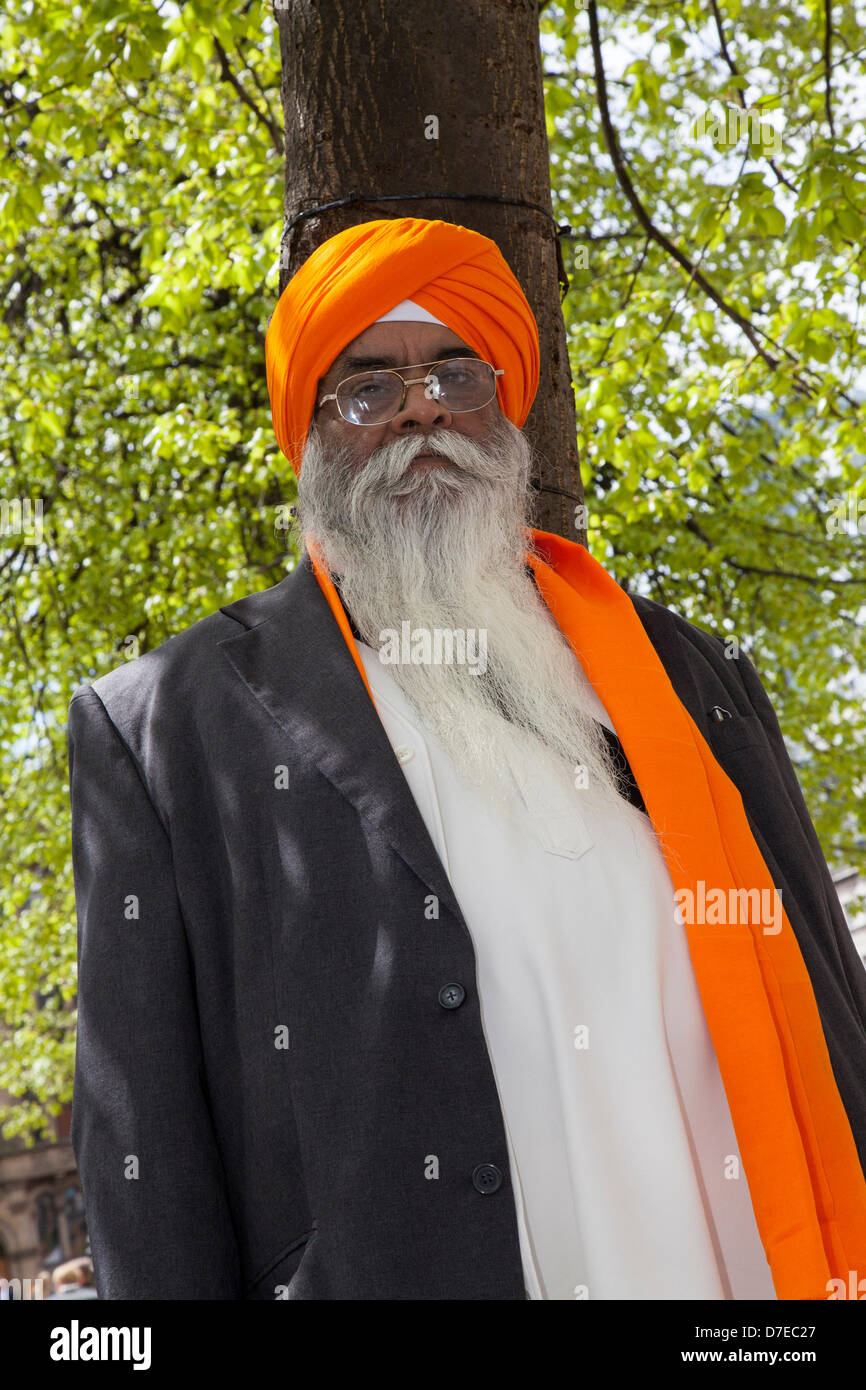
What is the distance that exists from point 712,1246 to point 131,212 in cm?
1010

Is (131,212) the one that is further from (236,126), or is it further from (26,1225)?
(26,1225)

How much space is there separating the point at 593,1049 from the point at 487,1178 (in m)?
0.29

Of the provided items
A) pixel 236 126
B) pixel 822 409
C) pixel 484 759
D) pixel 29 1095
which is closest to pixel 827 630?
pixel 822 409

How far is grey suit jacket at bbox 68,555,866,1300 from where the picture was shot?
1.83 meters

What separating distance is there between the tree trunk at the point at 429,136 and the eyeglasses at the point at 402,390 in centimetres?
43

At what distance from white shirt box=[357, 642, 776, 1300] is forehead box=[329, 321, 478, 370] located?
2.56ft

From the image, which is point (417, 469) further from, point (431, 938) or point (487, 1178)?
point (487, 1178)

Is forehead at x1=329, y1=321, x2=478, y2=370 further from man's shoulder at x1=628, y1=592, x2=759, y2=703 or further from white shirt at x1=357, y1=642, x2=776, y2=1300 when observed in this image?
white shirt at x1=357, y1=642, x2=776, y2=1300

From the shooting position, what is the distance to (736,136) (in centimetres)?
506

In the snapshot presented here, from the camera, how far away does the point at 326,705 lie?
2.14 meters

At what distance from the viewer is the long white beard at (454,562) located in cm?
242

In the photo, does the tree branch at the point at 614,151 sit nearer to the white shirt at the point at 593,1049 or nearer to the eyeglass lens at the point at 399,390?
the eyeglass lens at the point at 399,390

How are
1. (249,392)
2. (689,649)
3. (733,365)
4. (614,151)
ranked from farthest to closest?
(249,392)
(733,365)
(614,151)
(689,649)

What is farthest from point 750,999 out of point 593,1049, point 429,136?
point 429,136
